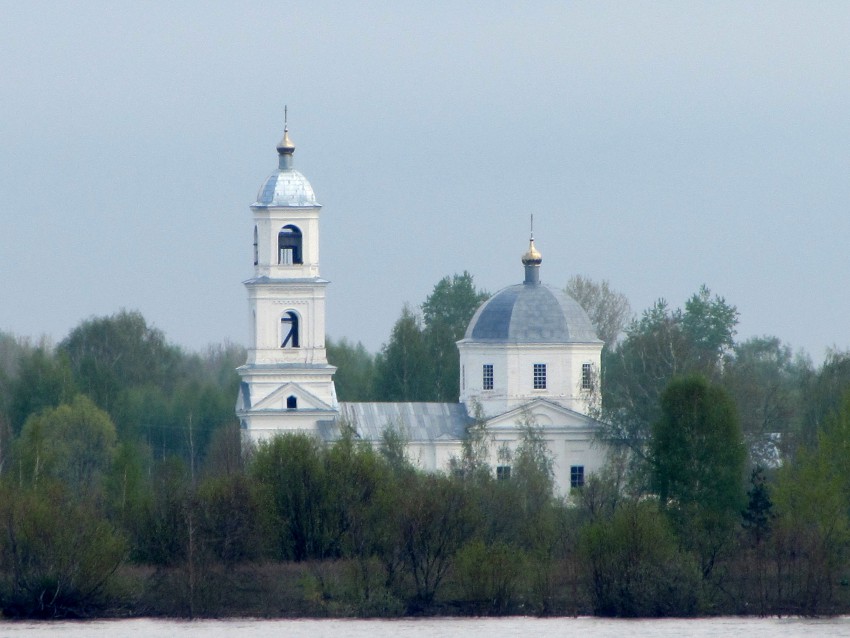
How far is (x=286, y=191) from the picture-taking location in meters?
55.6

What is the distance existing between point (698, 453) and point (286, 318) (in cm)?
1414

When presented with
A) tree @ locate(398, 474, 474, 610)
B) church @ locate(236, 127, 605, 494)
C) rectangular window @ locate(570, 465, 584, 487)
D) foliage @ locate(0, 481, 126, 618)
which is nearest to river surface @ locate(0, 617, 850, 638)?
foliage @ locate(0, 481, 126, 618)

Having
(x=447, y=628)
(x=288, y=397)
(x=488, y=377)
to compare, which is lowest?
(x=447, y=628)

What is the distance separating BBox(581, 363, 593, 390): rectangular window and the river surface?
1779cm

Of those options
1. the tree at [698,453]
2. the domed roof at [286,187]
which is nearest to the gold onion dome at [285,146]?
the domed roof at [286,187]

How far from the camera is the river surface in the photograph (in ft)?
125

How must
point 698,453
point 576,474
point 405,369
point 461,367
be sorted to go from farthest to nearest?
point 405,369, point 461,367, point 576,474, point 698,453

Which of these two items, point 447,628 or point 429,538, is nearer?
point 447,628

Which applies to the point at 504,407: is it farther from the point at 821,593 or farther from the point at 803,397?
the point at 821,593

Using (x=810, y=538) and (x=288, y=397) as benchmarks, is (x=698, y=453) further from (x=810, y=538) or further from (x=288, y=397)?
(x=288, y=397)

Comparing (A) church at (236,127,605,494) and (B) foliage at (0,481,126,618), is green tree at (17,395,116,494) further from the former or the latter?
(B) foliage at (0,481,126,618)

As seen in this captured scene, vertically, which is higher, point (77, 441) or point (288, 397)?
point (288, 397)

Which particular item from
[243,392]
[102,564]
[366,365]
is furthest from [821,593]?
[366,365]

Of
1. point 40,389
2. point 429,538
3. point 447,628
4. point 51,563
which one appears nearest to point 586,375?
point 40,389
